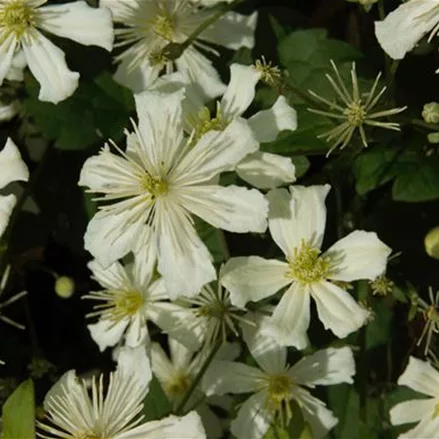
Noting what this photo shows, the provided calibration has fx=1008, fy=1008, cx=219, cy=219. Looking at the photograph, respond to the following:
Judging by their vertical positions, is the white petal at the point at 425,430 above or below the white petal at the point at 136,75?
below

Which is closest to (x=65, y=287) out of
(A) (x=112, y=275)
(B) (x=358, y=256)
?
(A) (x=112, y=275)

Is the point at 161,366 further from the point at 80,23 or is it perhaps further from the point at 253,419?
the point at 80,23

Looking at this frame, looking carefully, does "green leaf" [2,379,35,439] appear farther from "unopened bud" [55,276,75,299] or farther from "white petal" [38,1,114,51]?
"white petal" [38,1,114,51]

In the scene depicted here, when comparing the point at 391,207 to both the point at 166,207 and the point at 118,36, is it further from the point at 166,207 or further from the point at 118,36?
the point at 118,36

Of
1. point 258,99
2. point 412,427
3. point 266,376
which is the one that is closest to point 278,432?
point 266,376

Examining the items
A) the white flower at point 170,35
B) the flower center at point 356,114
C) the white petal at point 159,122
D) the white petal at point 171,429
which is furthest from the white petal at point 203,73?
the white petal at point 171,429

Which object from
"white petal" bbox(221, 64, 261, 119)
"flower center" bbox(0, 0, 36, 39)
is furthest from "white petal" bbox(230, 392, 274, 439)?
"flower center" bbox(0, 0, 36, 39)

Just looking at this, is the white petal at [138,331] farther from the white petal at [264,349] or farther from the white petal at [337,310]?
the white petal at [337,310]
